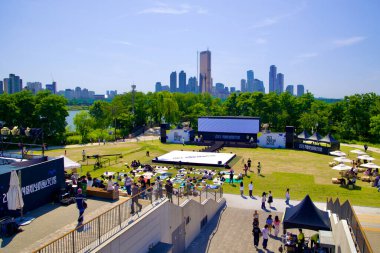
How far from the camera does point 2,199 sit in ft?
38.0

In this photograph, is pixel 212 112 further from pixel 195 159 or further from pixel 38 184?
pixel 38 184

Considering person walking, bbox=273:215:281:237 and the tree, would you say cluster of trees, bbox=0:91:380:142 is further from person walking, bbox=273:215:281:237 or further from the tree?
person walking, bbox=273:215:281:237

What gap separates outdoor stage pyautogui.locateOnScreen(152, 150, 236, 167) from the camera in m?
33.8

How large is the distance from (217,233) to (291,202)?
7580 mm

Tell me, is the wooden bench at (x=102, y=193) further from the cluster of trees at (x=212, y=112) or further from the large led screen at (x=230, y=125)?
the cluster of trees at (x=212, y=112)

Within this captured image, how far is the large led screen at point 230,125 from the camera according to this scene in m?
49.4

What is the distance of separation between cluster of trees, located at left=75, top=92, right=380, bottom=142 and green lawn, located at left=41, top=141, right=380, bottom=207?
49.5 feet

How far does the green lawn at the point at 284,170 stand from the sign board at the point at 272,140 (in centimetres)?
264

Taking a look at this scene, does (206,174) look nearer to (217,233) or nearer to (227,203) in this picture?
(227,203)

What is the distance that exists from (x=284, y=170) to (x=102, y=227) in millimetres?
25086

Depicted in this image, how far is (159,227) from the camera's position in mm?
13523

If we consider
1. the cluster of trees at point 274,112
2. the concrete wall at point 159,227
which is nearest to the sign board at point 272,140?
the cluster of trees at point 274,112

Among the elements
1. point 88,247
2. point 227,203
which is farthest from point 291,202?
point 88,247

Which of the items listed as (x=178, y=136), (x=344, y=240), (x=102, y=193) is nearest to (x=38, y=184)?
(x=102, y=193)
